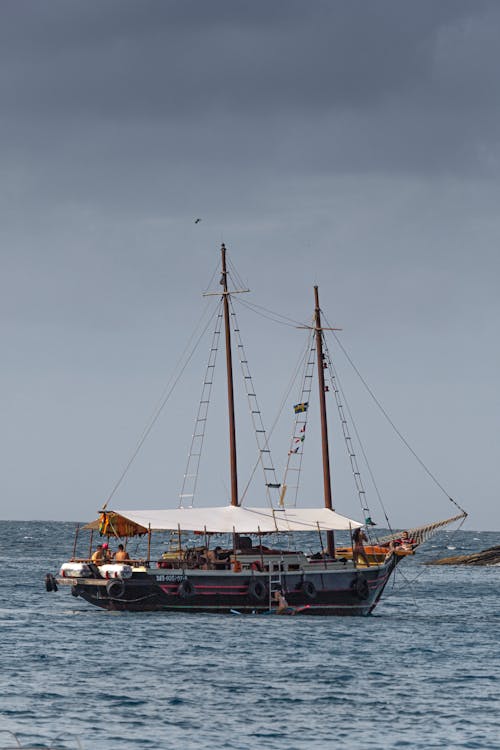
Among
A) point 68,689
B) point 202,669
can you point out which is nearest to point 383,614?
point 202,669

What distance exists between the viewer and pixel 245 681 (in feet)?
111

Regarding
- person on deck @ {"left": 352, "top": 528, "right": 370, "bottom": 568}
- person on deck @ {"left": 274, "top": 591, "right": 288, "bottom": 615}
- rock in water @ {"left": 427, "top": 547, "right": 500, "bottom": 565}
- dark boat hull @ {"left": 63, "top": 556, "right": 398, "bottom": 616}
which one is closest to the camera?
dark boat hull @ {"left": 63, "top": 556, "right": 398, "bottom": 616}

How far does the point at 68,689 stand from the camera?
105 ft

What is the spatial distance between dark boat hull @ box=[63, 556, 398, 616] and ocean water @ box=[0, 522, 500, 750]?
0.69 metres

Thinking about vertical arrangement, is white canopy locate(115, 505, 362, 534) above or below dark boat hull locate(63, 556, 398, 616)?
above

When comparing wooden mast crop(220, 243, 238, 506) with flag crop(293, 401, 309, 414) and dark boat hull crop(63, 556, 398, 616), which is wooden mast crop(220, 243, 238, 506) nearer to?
flag crop(293, 401, 309, 414)

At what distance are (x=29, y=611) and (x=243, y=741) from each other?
108 feet

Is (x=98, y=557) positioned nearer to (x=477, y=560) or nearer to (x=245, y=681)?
(x=245, y=681)

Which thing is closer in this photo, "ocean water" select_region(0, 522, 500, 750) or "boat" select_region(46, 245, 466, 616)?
"ocean water" select_region(0, 522, 500, 750)

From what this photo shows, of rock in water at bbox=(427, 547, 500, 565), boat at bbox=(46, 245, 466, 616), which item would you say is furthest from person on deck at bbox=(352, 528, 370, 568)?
rock in water at bbox=(427, 547, 500, 565)

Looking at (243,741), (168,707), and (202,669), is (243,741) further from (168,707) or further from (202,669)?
(202,669)

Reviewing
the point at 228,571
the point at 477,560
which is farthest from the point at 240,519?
the point at 477,560

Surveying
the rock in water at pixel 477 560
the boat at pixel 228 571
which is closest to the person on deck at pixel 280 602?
the boat at pixel 228 571

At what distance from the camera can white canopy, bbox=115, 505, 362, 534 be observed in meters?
53.9
